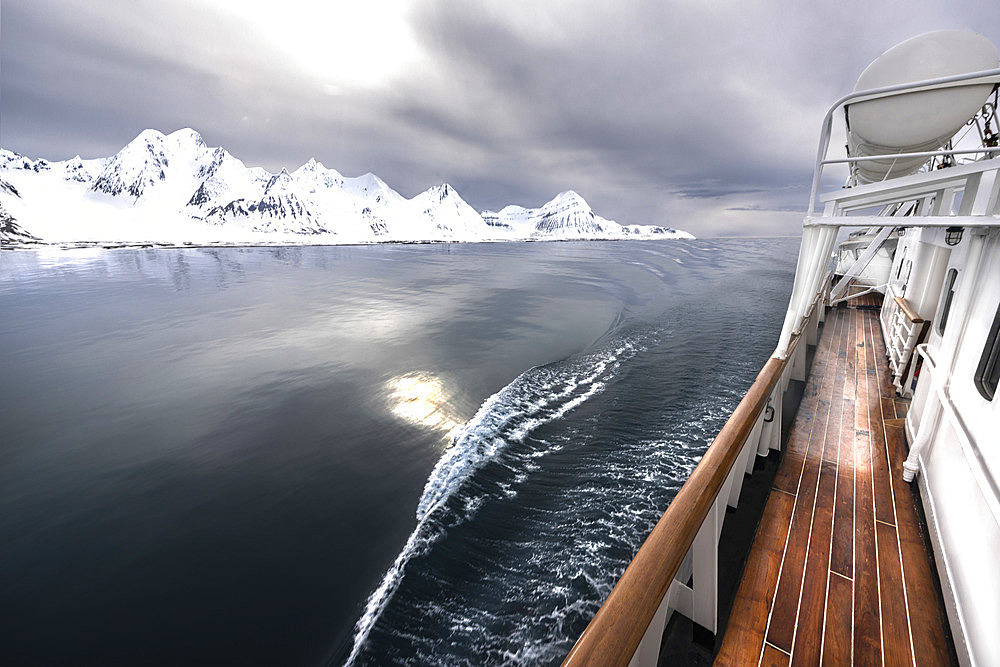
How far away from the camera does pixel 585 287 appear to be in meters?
23.1

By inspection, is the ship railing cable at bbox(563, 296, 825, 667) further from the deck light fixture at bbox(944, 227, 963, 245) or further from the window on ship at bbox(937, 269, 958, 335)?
the window on ship at bbox(937, 269, 958, 335)

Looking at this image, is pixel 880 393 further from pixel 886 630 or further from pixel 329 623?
pixel 329 623

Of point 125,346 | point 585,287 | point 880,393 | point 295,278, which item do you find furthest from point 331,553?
point 295,278

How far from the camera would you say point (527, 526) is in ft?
13.1

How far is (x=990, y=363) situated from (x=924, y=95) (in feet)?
7.89

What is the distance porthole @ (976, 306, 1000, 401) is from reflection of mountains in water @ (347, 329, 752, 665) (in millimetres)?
2677

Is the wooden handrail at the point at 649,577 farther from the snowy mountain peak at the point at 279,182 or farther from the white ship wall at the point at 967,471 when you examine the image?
the snowy mountain peak at the point at 279,182

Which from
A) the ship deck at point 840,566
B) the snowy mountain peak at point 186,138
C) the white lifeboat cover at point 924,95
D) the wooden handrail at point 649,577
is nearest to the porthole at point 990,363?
the ship deck at point 840,566

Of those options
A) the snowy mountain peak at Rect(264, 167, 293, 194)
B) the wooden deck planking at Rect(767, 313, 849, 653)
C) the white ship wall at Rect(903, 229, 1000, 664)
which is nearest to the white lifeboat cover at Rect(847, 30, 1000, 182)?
the white ship wall at Rect(903, 229, 1000, 664)

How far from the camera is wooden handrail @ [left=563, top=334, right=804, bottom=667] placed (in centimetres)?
90

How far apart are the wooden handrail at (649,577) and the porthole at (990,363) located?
8.20 feet

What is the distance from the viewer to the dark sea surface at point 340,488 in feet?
10.8

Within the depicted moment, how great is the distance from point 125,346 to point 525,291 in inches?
669

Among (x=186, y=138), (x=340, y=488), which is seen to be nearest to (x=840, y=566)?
(x=340, y=488)
